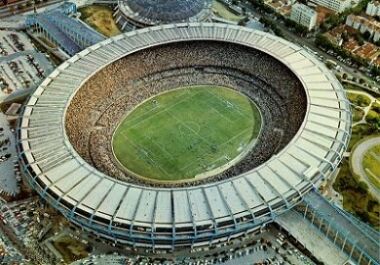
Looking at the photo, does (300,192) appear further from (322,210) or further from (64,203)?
(64,203)

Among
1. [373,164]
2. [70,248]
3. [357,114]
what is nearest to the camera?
[70,248]

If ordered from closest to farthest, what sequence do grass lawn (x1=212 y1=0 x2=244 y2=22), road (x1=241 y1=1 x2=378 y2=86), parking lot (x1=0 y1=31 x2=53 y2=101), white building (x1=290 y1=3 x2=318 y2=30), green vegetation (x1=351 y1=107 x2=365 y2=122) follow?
green vegetation (x1=351 y1=107 x2=365 y2=122) → parking lot (x1=0 y1=31 x2=53 y2=101) → road (x1=241 y1=1 x2=378 y2=86) → white building (x1=290 y1=3 x2=318 y2=30) → grass lawn (x1=212 y1=0 x2=244 y2=22)

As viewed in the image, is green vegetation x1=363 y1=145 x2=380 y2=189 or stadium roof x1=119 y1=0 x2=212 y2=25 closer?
green vegetation x1=363 y1=145 x2=380 y2=189

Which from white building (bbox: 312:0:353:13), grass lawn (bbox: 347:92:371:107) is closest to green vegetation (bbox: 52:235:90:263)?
grass lawn (bbox: 347:92:371:107)

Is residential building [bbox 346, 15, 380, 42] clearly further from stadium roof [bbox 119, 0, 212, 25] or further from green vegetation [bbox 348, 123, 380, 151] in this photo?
stadium roof [bbox 119, 0, 212, 25]

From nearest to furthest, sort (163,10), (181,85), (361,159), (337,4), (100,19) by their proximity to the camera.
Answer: (361,159)
(181,85)
(163,10)
(100,19)
(337,4)

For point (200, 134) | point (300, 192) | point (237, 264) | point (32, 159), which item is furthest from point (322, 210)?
point (32, 159)

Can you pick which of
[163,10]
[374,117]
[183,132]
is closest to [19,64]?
[163,10]

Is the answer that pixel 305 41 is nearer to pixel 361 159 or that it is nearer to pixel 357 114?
pixel 357 114
